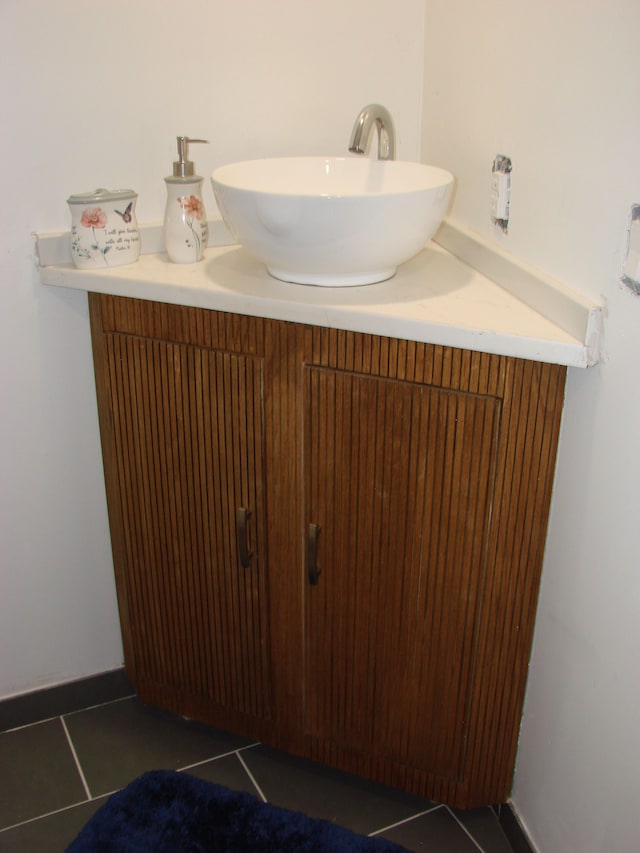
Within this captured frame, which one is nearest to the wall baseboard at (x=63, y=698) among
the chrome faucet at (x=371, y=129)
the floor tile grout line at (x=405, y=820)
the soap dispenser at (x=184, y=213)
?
the floor tile grout line at (x=405, y=820)

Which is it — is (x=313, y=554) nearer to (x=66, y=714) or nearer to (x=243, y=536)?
(x=243, y=536)

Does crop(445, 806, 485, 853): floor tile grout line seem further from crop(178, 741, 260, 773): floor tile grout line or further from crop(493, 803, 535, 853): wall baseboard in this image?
crop(178, 741, 260, 773): floor tile grout line

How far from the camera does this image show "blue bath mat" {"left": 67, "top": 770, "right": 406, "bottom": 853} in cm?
146

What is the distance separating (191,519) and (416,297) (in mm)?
585

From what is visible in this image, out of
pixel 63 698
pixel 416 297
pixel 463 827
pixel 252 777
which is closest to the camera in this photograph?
pixel 416 297

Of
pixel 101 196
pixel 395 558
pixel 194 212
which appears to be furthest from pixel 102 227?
pixel 395 558

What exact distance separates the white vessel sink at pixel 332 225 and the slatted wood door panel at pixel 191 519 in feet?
0.61

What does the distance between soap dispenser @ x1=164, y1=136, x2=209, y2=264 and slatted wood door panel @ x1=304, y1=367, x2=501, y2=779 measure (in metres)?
0.36

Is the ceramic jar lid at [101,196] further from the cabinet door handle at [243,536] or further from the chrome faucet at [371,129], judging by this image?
the cabinet door handle at [243,536]

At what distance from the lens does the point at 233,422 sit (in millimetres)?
1421

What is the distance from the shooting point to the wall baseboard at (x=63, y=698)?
177cm

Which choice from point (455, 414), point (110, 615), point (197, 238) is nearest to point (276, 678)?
point (110, 615)

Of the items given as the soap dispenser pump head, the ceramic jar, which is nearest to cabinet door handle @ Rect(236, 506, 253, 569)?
the ceramic jar

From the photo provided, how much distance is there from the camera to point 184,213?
148 centimetres
